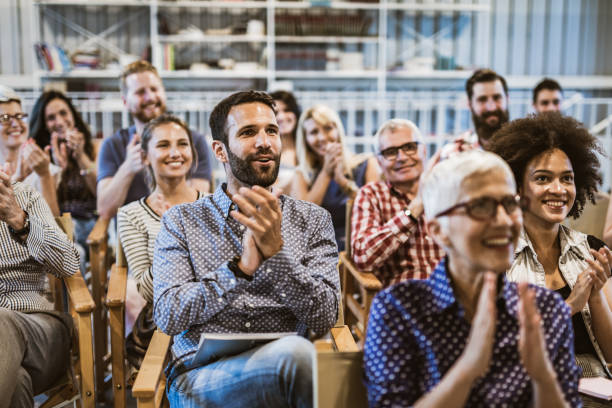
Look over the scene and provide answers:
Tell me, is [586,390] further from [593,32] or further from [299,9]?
[593,32]

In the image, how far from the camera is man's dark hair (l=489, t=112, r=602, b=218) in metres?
1.76

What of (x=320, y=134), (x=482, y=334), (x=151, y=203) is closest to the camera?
(x=482, y=334)

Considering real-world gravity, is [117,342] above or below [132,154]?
below

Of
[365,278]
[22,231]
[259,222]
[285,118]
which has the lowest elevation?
[365,278]

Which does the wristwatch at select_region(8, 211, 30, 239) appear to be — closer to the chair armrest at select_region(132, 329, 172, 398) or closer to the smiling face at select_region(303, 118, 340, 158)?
the chair armrest at select_region(132, 329, 172, 398)

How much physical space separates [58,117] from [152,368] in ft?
8.38

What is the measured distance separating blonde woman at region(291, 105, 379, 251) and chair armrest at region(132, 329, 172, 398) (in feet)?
5.05

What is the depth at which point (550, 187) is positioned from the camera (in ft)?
5.61

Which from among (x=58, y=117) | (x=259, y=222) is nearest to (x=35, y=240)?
(x=259, y=222)

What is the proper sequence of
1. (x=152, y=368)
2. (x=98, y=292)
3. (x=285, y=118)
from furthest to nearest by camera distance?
(x=285, y=118) → (x=98, y=292) → (x=152, y=368)

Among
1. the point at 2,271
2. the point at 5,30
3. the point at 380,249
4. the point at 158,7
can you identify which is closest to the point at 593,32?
A: the point at 158,7

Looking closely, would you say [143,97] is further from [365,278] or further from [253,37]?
[253,37]

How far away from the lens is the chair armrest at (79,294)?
1.87 meters

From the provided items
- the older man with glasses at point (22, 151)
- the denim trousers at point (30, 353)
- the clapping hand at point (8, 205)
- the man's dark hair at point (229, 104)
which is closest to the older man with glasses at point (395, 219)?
the man's dark hair at point (229, 104)
